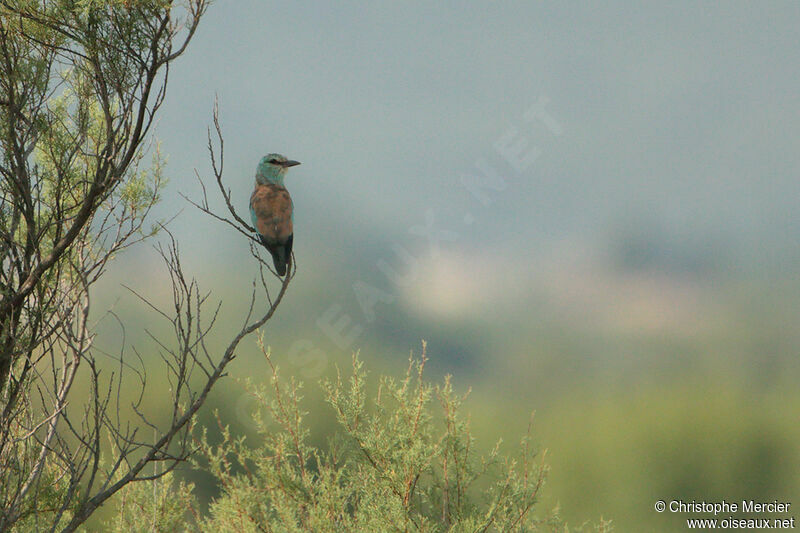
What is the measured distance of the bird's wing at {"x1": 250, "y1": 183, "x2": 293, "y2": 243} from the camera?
5.70 m

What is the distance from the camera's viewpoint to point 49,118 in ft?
17.0

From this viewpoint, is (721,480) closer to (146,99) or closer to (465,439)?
(465,439)

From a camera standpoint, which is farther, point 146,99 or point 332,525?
point 332,525

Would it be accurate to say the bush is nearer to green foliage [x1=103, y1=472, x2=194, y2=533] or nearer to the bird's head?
green foliage [x1=103, y1=472, x2=194, y2=533]

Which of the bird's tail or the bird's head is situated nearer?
the bird's tail

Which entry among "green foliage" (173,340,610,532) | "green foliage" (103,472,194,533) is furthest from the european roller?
"green foliage" (103,472,194,533)

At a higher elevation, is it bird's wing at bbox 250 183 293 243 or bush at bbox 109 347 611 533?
bird's wing at bbox 250 183 293 243

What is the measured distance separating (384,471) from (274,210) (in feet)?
7.15

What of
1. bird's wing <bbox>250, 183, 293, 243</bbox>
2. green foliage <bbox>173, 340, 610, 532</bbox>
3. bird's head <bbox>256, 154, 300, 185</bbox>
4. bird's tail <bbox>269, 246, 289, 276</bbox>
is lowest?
green foliage <bbox>173, 340, 610, 532</bbox>

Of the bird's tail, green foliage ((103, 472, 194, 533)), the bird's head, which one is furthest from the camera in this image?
green foliage ((103, 472, 194, 533))

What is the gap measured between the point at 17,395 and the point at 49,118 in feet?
5.68

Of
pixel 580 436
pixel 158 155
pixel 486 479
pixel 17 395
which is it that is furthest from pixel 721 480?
pixel 17 395

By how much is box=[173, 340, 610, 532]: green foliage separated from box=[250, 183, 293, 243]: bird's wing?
1.17m

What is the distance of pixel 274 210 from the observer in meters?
5.82
